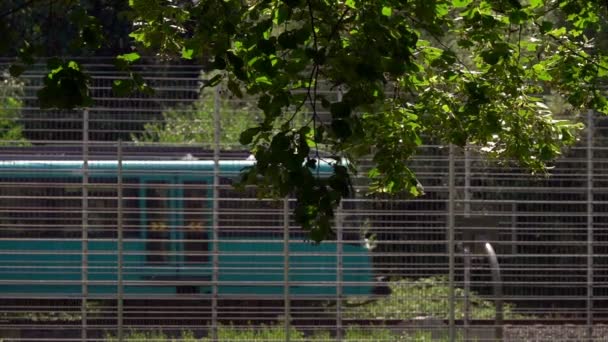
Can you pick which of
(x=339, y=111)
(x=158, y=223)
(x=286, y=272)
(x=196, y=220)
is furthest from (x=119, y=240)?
(x=339, y=111)

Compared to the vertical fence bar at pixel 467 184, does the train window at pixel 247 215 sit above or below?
below

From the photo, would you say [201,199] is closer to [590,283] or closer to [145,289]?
[145,289]

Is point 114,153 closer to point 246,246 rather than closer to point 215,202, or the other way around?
point 215,202

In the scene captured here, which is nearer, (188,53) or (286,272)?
(188,53)

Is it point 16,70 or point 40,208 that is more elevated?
point 16,70

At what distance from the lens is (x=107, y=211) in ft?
36.0

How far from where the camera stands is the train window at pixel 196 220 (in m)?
11.1

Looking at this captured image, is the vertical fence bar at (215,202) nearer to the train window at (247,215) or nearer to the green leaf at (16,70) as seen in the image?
the train window at (247,215)

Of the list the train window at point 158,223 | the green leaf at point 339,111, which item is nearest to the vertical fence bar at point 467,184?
the train window at point 158,223

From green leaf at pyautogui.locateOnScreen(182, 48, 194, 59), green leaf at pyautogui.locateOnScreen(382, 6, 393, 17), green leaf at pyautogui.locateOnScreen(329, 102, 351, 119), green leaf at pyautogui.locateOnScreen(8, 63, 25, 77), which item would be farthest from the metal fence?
green leaf at pyautogui.locateOnScreen(329, 102, 351, 119)

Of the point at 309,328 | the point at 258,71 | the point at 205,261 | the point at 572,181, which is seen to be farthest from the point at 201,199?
the point at 258,71

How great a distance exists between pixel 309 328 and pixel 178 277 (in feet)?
4.40

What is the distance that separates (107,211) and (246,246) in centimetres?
136

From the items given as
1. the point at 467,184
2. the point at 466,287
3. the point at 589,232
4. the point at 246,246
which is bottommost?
the point at 466,287
